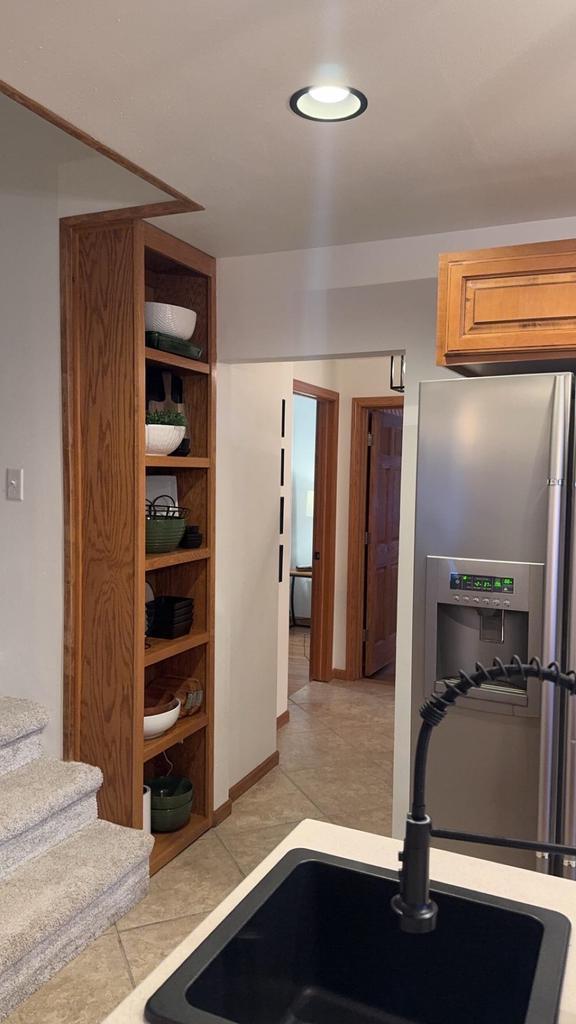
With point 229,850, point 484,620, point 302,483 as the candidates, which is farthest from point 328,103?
point 302,483

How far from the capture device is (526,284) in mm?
2342

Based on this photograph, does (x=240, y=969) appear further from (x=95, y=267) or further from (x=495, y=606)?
(x=95, y=267)

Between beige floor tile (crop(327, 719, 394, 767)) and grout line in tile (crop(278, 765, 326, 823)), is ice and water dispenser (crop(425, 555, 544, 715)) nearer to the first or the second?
grout line in tile (crop(278, 765, 326, 823))

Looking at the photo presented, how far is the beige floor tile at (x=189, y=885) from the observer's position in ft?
8.95

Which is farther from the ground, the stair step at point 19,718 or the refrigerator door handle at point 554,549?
the refrigerator door handle at point 554,549

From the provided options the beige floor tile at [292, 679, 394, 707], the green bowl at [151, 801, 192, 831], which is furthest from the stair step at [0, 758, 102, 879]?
the beige floor tile at [292, 679, 394, 707]

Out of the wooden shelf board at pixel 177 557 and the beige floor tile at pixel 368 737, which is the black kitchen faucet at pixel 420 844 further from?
the beige floor tile at pixel 368 737

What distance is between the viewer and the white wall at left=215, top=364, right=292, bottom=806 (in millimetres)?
3469

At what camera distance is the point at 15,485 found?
3.06 m

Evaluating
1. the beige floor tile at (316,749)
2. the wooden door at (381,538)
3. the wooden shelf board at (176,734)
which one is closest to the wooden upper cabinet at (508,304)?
the wooden shelf board at (176,734)

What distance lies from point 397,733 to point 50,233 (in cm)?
230

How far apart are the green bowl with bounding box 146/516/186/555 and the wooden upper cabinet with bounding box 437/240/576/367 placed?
4.05 ft

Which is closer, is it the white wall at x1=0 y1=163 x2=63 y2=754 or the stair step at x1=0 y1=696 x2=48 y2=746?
the stair step at x1=0 y1=696 x2=48 y2=746

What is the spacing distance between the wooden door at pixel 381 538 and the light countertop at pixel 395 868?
13.8ft
